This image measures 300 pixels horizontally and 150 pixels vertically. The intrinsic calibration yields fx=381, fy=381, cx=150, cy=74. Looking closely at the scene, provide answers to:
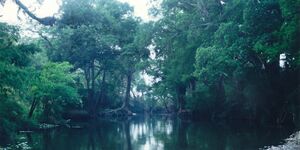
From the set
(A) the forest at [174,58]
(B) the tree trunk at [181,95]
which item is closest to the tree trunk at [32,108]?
(A) the forest at [174,58]

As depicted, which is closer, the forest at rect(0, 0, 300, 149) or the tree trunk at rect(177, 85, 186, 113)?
the forest at rect(0, 0, 300, 149)

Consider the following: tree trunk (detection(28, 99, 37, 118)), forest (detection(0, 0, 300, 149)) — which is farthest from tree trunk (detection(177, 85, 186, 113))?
tree trunk (detection(28, 99, 37, 118))

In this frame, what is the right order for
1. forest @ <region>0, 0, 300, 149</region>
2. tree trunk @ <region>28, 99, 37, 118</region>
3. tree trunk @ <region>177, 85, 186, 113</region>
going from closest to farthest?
forest @ <region>0, 0, 300, 149</region>
tree trunk @ <region>28, 99, 37, 118</region>
tree trunk @ <region>177, 85, 186, 113</region>

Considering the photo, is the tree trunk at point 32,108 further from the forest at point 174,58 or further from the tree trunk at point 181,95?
the tree trunk at point 181,95

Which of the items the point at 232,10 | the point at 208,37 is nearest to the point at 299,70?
the point at 232,10

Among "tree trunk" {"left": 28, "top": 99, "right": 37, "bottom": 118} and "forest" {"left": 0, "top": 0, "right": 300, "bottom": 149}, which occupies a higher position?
"forest" {"left": 0, "top": 0, "right": 300, "bottom": 149}

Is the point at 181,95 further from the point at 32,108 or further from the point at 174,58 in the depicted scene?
the point at 32,108

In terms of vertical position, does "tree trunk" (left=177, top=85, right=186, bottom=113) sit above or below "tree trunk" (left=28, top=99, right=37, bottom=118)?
above

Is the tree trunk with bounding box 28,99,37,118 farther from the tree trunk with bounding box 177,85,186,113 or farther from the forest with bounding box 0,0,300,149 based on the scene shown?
the tree trunk with bounding box 177,85,186,113

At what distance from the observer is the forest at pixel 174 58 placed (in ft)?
59.1

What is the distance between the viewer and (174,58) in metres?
42.5

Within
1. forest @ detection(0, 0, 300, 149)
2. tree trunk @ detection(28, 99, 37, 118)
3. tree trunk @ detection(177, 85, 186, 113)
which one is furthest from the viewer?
tree trunk @ detection(177, 85, 186, 113)

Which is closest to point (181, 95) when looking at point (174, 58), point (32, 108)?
point (174, 58)

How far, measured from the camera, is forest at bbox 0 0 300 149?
59.1 feet
